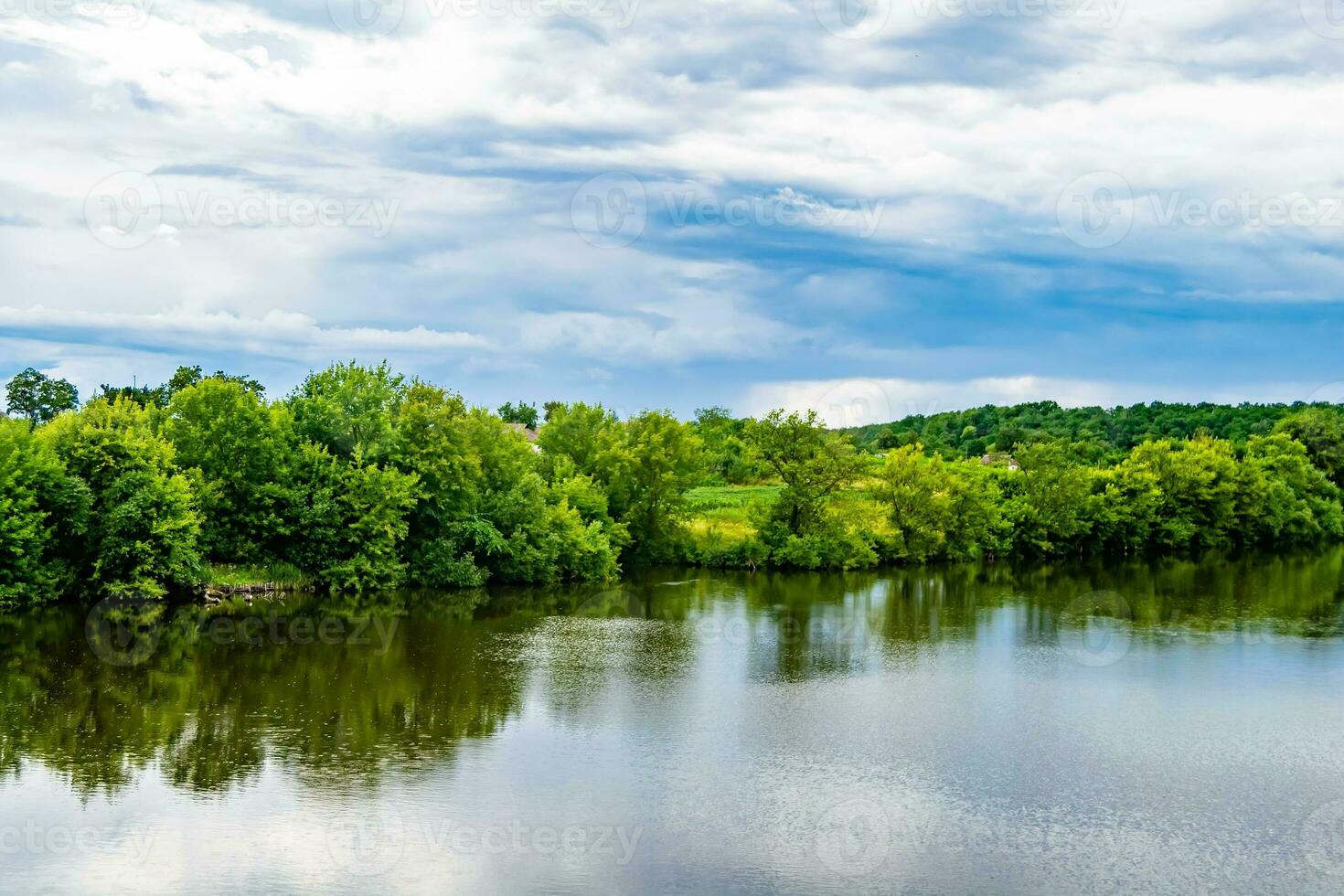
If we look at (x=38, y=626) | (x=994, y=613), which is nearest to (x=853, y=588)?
(x=994, y=613)

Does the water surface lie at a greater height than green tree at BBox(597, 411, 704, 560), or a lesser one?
lesser

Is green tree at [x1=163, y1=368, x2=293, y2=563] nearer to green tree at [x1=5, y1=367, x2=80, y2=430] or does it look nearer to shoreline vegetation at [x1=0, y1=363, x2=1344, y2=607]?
shoreline vegetation at [x1=0, y1=363, x2=1344, y2=607]

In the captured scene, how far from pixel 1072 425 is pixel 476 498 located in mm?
95849

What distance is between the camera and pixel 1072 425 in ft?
426

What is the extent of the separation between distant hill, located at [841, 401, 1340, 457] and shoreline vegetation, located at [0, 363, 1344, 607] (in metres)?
28.8

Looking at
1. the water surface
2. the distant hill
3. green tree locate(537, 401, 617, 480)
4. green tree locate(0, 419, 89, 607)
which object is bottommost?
the water surface

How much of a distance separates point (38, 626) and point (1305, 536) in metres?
84.5

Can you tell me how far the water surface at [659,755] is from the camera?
18.9 metres

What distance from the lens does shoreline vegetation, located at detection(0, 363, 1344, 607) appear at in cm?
4169

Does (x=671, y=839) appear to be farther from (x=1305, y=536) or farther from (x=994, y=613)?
(x=1305, y=536)

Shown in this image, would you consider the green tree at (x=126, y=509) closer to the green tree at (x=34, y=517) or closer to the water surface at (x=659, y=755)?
the green tree at (x=34, y=517)

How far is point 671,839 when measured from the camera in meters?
20.0

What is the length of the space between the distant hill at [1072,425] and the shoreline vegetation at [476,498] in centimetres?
2877

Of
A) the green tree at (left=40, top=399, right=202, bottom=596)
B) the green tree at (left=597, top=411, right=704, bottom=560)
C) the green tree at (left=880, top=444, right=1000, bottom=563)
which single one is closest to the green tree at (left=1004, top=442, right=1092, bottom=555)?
the green tree at (left=880, top=444, right=1000, bottom=563)
